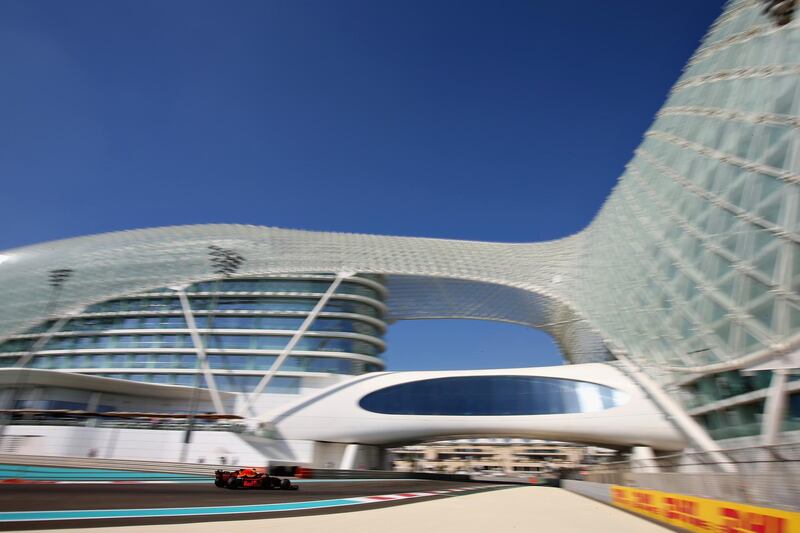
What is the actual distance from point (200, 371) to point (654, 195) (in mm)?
42944

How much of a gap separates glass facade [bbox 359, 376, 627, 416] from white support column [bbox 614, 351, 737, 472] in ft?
13.4

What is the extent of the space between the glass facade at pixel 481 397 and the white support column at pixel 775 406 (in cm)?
2078

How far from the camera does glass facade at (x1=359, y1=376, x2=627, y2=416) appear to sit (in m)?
39.5

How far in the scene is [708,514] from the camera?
9180 millimetres

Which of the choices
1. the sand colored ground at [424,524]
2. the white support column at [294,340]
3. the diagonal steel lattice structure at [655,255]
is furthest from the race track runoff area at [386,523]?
the white support column at [294,340]

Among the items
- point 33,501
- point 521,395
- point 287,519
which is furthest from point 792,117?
point 521,395

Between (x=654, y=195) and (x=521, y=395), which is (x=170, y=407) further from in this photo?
(x=654, y=195)

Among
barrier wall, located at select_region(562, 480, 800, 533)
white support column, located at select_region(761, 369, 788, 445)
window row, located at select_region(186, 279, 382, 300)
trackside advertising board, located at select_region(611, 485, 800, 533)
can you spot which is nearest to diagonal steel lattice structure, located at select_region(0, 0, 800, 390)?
white support column, located at select_region(761, 369, 788, 445)

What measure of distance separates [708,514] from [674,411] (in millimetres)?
23390

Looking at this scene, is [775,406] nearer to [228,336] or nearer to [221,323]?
[228,336]

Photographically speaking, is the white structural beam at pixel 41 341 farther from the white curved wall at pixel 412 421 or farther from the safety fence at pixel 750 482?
the safety fence at pixel 750 482

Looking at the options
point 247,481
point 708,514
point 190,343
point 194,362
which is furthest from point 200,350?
point 708,514

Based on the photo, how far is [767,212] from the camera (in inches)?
676

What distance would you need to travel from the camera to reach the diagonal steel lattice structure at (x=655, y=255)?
1717cm
